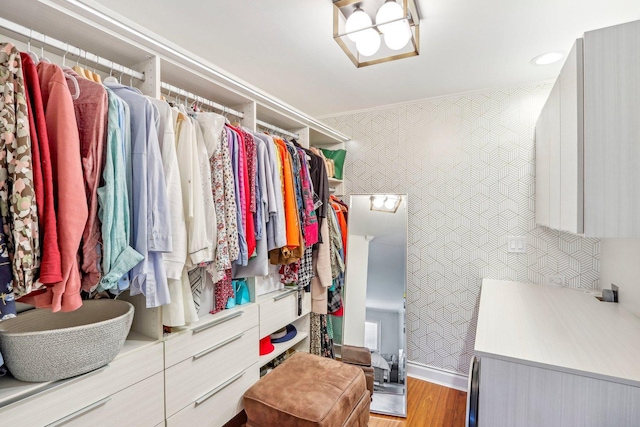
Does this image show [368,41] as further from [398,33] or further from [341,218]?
[341,218]

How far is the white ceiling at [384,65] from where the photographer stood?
150 centimetres

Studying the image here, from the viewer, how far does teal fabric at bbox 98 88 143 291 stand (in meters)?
1.02

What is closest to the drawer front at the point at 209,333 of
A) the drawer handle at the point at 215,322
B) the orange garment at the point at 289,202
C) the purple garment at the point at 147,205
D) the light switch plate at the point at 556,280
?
the drawer handle at the point at 215,322

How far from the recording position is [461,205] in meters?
2.63

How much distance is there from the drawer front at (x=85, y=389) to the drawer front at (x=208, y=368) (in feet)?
0.43

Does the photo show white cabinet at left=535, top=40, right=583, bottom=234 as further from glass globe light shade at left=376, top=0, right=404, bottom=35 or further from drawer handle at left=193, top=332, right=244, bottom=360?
drawer handle at left=193, top=332, right=244, bottom=360

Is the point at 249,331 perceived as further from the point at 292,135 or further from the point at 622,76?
the point at 622,76

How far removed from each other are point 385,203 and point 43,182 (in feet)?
7.56

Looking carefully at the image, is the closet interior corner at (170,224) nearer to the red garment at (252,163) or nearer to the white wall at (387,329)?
the red garment at (252,163)

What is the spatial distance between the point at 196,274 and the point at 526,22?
207cm

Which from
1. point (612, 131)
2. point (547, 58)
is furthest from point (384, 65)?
point (612, 131)

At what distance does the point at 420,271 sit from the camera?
9.10ft

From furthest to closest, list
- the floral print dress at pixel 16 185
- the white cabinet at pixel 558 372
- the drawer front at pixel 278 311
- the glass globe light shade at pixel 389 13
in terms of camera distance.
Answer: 1. the drawer front at pixel 278 311
2. the glass globe light shade at pixel 389 13
3. the white cabinet at pixel 558 372
4. the floral print dress at pixel 16 185

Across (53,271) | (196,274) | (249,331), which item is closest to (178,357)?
(196,274)
